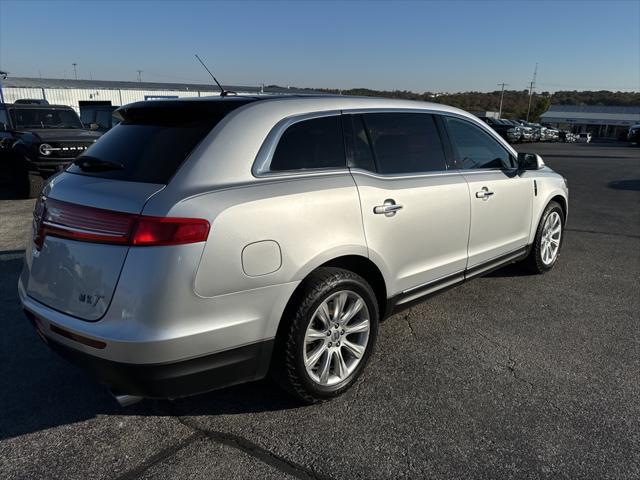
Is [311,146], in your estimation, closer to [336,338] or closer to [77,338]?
[336,338]

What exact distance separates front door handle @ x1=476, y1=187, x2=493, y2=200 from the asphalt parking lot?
1001 millimetres

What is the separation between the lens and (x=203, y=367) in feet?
7.97

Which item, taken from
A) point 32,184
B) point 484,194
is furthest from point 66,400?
point 32,184

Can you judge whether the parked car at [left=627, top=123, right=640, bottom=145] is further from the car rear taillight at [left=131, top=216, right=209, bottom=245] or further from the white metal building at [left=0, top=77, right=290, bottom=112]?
the car rear taillight at [left=131, top=216, right=209, bottom=245]

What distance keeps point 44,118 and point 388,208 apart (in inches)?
402

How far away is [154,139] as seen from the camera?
274cm

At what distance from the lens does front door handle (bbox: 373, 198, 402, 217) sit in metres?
3.09

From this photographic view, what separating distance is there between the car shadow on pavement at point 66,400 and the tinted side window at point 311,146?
139cm

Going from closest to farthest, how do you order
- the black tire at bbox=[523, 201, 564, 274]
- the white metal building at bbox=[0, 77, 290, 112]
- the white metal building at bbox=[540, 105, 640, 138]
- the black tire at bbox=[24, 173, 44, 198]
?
the black tire at bbox=[523, 201, 564, 274] → the black tire at bbox=[24, 173, 44, 198] → the white metal building at bbox=[0, 77, 290, 112] → the white metal building at bbox=[540, 105, 640, 138]

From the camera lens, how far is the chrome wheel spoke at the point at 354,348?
9.96ft

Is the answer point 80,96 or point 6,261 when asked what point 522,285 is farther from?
point 80,96

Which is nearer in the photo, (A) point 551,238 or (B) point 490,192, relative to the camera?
(B) point 490,192

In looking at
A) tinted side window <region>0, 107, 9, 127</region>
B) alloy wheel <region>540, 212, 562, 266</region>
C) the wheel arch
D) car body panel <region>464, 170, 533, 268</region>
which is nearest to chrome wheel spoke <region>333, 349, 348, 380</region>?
the wheel arch

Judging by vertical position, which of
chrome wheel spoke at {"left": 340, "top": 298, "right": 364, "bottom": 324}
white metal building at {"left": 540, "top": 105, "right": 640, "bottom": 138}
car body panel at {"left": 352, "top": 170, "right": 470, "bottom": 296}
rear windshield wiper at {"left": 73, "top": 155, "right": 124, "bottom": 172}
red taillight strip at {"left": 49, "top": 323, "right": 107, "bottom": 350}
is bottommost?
white metal building at {"left": 540, "top": 105, "right": 640, "bottom": 138}
